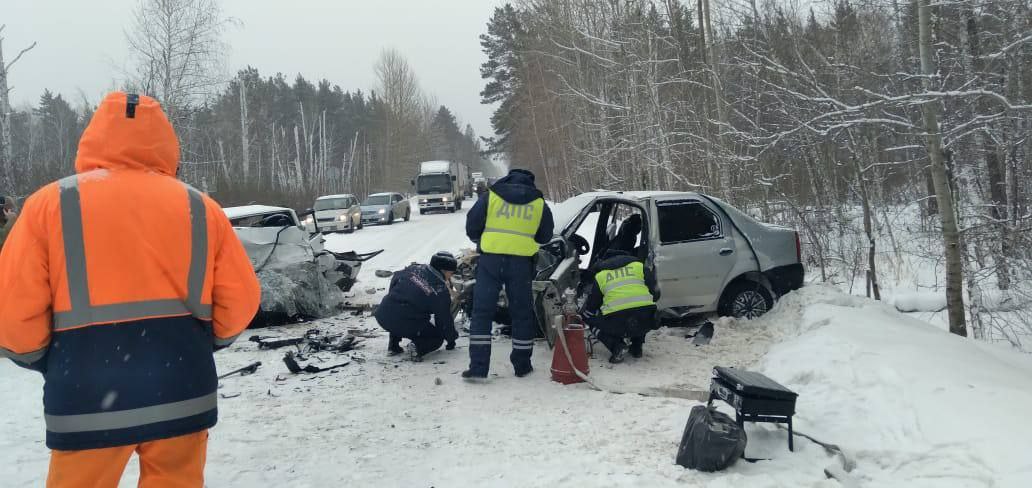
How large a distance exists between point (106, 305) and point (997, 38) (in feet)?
27.9

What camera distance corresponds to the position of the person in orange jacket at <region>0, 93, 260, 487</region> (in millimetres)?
2021

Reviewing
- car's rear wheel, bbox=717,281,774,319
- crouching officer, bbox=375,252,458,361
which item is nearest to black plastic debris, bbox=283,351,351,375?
crouching officer, bbox=375,252,458,361

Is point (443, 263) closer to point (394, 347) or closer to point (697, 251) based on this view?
point (394, 347)

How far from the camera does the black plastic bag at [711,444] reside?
345cm

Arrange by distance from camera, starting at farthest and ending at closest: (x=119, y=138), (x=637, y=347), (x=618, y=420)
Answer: (x=637, y=347) < (x=618, y=420) < (x=119, y=138)

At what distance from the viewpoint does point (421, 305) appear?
247 inches

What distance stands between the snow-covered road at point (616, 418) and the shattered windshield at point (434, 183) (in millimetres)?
28173

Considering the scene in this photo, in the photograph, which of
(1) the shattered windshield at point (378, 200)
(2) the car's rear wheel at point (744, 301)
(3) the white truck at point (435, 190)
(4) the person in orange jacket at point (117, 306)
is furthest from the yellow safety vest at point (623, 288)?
(3) the white truck at point (435, 190)

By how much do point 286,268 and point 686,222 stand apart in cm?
531

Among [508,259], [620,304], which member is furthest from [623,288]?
[508,259]

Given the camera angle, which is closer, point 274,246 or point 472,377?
point 472,377

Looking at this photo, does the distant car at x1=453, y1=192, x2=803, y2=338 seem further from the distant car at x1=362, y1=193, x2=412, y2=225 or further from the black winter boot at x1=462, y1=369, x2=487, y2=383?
the distant car at x1=362, y1=193, x2=412, y2=225

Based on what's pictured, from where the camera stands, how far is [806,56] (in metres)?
10.9

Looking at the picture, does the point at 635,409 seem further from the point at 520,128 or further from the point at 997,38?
the point at 520,128
